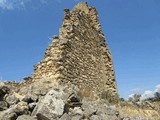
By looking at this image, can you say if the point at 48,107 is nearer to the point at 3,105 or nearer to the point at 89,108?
the point at 3,105

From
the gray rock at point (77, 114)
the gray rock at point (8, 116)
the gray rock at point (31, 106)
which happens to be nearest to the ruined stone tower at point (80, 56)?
the gray rock at point (77, 114)

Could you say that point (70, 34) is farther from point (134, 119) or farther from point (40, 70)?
point (134, 119)

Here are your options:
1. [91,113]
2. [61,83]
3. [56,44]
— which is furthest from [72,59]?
[91,113]

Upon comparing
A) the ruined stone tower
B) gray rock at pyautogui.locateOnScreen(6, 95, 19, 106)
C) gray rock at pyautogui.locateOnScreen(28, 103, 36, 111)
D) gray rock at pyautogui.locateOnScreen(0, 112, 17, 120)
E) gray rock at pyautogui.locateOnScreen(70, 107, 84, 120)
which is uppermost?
the ruined stone tower

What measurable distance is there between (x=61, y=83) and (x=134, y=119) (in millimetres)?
3015

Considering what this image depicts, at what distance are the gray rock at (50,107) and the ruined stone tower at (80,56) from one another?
3.46 m

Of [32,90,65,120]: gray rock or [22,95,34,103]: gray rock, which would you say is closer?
[32,90,65,120]: gray rock

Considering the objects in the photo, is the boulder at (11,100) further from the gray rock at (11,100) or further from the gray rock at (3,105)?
the gray rock at (3,105)

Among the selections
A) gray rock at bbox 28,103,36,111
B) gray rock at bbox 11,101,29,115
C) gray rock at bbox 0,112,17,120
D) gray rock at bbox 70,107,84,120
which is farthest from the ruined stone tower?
→ gray rock at bbox 0,112,17,120

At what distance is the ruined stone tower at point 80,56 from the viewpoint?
12727 mm

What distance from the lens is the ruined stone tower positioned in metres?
Answer: 12.7

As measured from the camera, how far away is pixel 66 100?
29.2ft

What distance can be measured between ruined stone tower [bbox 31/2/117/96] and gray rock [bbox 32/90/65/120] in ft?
11.3

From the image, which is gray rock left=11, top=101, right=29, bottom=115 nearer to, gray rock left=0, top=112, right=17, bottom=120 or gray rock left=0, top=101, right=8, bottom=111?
gray rock left=0, top=112, right=17, bottom=120
